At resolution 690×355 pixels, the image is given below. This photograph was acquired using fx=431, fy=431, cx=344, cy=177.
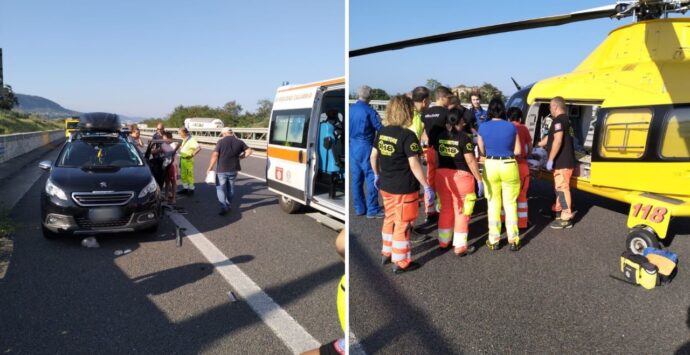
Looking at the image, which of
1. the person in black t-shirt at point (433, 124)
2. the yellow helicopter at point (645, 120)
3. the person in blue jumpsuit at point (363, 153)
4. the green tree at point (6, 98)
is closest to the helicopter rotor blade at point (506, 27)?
the person in blue jumpsuit at point (363, 153)

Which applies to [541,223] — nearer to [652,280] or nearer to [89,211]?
[652,280]

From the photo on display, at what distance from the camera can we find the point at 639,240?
163 inches

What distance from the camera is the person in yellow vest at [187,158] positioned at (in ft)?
28.1

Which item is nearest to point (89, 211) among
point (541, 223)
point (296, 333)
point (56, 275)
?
point (56, 275)

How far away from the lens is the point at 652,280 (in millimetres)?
3289

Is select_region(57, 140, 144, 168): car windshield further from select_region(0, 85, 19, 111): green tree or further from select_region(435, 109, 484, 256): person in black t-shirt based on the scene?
select_region(0, 85, 19, 111): green tree

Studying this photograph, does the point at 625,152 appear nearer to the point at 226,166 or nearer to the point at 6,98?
the point at 226,166

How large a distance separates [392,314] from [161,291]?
8.30 ft

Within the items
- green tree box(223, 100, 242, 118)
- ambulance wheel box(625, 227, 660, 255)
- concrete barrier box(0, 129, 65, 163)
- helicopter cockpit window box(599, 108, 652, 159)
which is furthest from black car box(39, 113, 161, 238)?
green tree box(223, 100, 242, 118)

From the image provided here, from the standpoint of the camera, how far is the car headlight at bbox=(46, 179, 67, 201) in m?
5.34

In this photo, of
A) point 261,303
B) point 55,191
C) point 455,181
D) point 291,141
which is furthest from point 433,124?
point 55,191

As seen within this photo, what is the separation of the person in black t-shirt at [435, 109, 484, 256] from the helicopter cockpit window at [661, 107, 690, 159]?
2275mm

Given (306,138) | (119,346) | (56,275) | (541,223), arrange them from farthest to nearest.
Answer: (306,138), (541,223), (56,275), (119,346)

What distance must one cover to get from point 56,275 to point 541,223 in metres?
5.30
